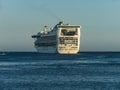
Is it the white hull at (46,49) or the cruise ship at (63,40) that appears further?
the white hull at (46,49)

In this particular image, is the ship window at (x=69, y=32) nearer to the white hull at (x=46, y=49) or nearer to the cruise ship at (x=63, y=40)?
the cruise ship at (x=63, y=40)

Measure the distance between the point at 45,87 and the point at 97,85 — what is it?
5475mm

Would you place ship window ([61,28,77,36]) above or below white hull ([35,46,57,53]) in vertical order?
A: above

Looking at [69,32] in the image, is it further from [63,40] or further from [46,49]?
[46,49]

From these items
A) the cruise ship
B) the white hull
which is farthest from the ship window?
the white hull

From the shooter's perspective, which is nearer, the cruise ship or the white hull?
the cruise ship

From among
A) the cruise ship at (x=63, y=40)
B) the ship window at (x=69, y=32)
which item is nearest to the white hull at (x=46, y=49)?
the cruise ship at (x=63, y=40)

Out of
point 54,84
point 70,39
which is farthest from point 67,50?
point 54,84

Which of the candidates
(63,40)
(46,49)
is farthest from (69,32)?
(46,49)

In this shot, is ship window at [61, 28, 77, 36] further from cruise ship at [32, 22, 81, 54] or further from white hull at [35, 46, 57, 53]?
white hull at [35, 46, 57, 53]

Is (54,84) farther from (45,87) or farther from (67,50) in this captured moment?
(67,50)

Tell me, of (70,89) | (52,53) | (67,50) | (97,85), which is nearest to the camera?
(70,89)

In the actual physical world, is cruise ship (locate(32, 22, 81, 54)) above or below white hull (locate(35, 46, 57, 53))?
above

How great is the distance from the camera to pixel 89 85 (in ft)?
192
